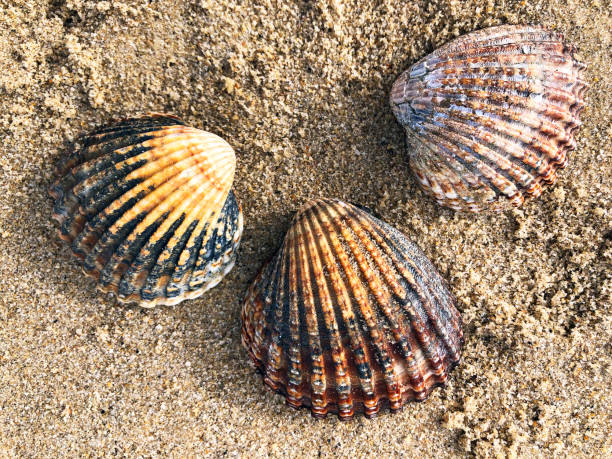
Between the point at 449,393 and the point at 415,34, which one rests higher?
the point at 415,34

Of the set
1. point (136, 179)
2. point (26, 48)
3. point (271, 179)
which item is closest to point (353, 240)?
point (271, 179)

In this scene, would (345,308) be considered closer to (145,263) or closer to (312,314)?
(312,314)

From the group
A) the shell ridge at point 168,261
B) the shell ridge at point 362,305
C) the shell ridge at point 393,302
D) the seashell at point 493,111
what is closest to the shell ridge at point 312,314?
the shell ridge at point 362,305

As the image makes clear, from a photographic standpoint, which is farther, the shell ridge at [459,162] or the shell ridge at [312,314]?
the shell ridge at [459,162]

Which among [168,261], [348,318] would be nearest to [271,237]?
[168,261]

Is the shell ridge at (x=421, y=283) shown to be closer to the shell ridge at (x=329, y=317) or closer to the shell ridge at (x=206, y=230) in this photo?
the shell ridge at (x=329, y=317)

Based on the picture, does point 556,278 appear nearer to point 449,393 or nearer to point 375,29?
point 449,393
